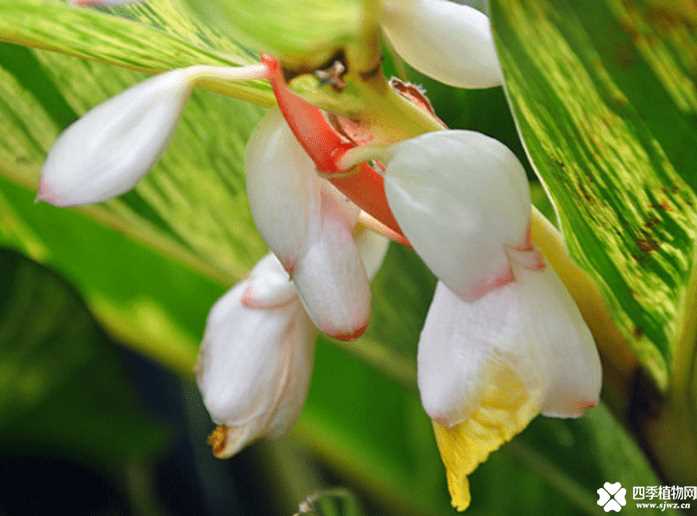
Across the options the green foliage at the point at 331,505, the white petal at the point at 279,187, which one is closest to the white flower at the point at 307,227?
the white petal at the point at 279,187

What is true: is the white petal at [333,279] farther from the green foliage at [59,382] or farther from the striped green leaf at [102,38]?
the green foliage at [59,382]

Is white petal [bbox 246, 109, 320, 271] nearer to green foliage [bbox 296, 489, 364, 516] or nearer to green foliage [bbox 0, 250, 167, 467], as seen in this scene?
green foliage [bbox 296, 489, 364, 516]

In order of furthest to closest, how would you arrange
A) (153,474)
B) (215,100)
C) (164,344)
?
1. (153,474)
2. (164,344)
3. (215,100)

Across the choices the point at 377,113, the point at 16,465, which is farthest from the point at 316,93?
the point at 16,465

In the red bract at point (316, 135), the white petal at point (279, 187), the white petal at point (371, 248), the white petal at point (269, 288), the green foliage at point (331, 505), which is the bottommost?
the green foliage at point (331, 505)

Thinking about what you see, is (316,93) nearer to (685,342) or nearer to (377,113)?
(377,113)

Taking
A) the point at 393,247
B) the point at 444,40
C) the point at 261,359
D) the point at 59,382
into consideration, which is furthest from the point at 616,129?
the point at 59,382

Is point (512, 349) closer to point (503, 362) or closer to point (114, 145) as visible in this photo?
point (503, 362)
